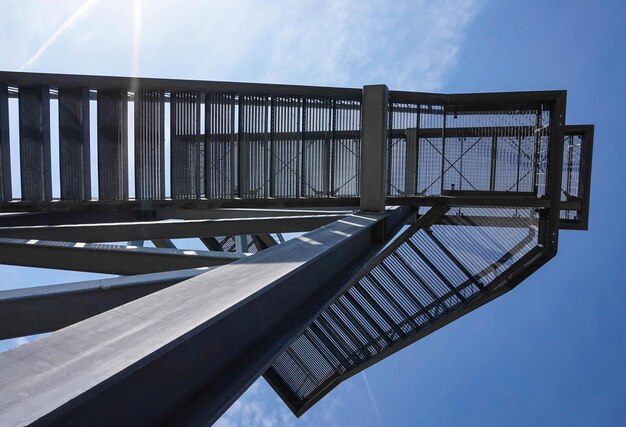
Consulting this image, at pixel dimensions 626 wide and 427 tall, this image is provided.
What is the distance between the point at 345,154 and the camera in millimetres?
10969

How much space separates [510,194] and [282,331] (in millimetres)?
9274

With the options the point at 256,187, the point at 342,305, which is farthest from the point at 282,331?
the point at 342,305

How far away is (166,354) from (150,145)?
30.0 ft

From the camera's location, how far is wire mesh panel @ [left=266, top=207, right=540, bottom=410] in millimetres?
11750

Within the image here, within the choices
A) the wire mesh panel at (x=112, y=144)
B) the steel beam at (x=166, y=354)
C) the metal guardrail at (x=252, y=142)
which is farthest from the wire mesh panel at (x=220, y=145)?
the steel beam at (x=166, y=354)

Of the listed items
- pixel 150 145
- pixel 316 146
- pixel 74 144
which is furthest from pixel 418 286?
pixel 74 144

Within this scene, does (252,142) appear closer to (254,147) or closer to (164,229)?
(254,147)

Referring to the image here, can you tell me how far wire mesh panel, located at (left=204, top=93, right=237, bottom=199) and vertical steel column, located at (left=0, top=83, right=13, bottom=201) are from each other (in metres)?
4.13

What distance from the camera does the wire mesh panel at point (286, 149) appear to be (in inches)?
420

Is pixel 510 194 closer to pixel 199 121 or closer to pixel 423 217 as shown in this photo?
pixel 423 217

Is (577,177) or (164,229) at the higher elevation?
(577,177)

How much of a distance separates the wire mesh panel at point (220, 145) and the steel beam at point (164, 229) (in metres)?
1.87

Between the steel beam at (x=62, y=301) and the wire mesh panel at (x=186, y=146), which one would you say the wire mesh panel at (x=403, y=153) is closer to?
the wire mesh panel at (x=186, y=146)

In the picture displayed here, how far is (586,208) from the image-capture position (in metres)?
12.8
